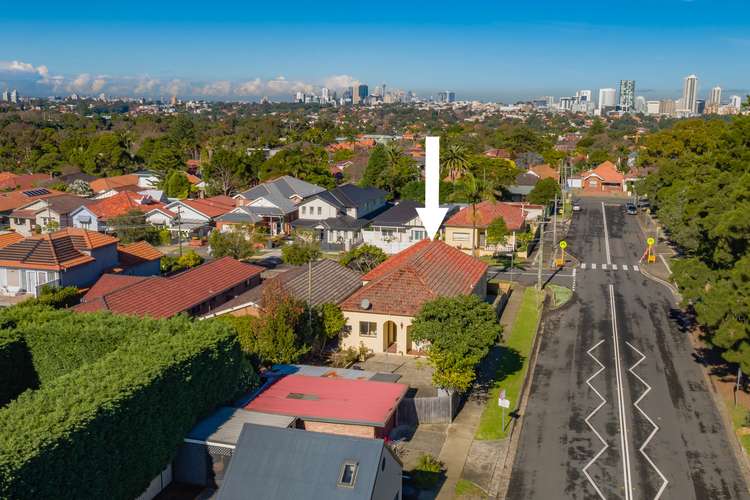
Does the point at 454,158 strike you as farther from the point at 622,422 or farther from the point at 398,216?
the point at 622,422

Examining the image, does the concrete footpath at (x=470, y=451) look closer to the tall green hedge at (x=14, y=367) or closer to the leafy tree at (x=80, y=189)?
the tall green hedge at (x=14, y=367)

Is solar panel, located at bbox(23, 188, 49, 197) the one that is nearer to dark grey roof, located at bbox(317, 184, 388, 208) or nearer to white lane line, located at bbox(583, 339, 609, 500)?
dark grey roof, located at bbox(317, 184, 388, 208)

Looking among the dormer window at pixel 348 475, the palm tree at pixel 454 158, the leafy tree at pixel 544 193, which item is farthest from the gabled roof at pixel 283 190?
the dormer window at pixel 348 475

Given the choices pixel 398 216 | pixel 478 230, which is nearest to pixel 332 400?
pixel 478 230

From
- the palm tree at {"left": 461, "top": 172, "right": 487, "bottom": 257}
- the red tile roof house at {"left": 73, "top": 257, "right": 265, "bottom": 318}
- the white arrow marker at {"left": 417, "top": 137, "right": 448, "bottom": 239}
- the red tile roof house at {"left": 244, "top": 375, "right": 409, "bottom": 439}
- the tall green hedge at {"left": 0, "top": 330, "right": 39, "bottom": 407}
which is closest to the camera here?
the white arrow marker at {"left": 417, "top": 137, "right": 448, "bottom": 239}

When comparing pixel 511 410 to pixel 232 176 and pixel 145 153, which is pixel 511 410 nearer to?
pixel 232 176

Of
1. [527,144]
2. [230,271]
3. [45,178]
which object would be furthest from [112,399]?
[527,144]

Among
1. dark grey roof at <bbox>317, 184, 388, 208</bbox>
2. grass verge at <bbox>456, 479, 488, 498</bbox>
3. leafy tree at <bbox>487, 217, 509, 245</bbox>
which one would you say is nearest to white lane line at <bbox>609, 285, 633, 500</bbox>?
grass verge at <bbox>456, 479, 488, 498</bbox>
